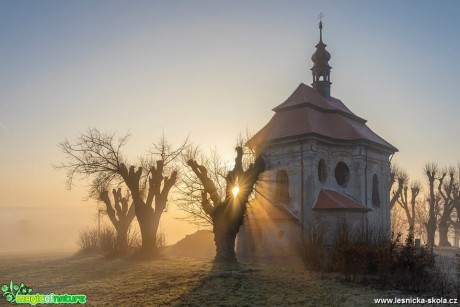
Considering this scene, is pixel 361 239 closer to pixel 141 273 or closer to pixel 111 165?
pixel 141 273

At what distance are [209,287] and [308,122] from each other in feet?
50.4

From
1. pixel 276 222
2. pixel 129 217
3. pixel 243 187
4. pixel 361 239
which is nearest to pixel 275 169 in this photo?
pixel 276 222

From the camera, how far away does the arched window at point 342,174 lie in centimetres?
2586

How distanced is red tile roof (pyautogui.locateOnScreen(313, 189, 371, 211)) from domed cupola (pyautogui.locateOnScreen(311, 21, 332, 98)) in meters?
9.76

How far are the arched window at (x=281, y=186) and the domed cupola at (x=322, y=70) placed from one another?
8880mm

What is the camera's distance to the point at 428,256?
531 inches

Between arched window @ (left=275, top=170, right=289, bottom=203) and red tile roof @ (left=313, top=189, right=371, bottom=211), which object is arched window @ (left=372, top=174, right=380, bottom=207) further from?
arched window @ (left=275, top=170, right=289, bottom=203)

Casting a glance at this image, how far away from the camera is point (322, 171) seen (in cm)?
2511

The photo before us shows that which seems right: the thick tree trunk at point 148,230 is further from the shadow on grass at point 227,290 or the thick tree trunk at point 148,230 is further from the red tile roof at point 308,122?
the shadow on grass at point 227,290

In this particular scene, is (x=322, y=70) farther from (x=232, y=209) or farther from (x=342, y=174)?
(x=232, y=209)

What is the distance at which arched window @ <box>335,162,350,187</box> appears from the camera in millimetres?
25859
